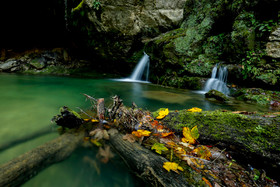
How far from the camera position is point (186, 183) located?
1099 millimetres

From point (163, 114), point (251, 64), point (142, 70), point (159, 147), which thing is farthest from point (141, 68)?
point (159, 147)

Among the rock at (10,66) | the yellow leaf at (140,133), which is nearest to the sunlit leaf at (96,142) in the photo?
the yellow leaf at (140,133)

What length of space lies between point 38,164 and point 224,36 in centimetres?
Answer: 910

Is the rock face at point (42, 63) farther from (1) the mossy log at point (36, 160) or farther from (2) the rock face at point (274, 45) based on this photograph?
(2) the rock face at point (274, 45)

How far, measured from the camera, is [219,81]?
6598 mm

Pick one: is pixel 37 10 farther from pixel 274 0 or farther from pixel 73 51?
pixel 274 0

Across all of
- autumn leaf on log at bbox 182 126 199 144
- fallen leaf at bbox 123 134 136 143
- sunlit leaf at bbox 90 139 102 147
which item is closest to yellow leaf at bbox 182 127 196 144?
autumn leaf on log at bbox 182 126 199 144

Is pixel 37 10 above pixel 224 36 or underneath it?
above

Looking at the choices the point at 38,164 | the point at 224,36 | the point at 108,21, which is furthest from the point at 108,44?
the point at 38,164

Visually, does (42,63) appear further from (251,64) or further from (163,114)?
(251,64)

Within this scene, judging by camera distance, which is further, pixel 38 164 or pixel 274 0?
pixel 274 0

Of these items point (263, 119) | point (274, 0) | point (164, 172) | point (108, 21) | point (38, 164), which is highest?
point (274, 0)

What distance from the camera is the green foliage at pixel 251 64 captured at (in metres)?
5.87

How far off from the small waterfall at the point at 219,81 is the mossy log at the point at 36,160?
674 centimetres
